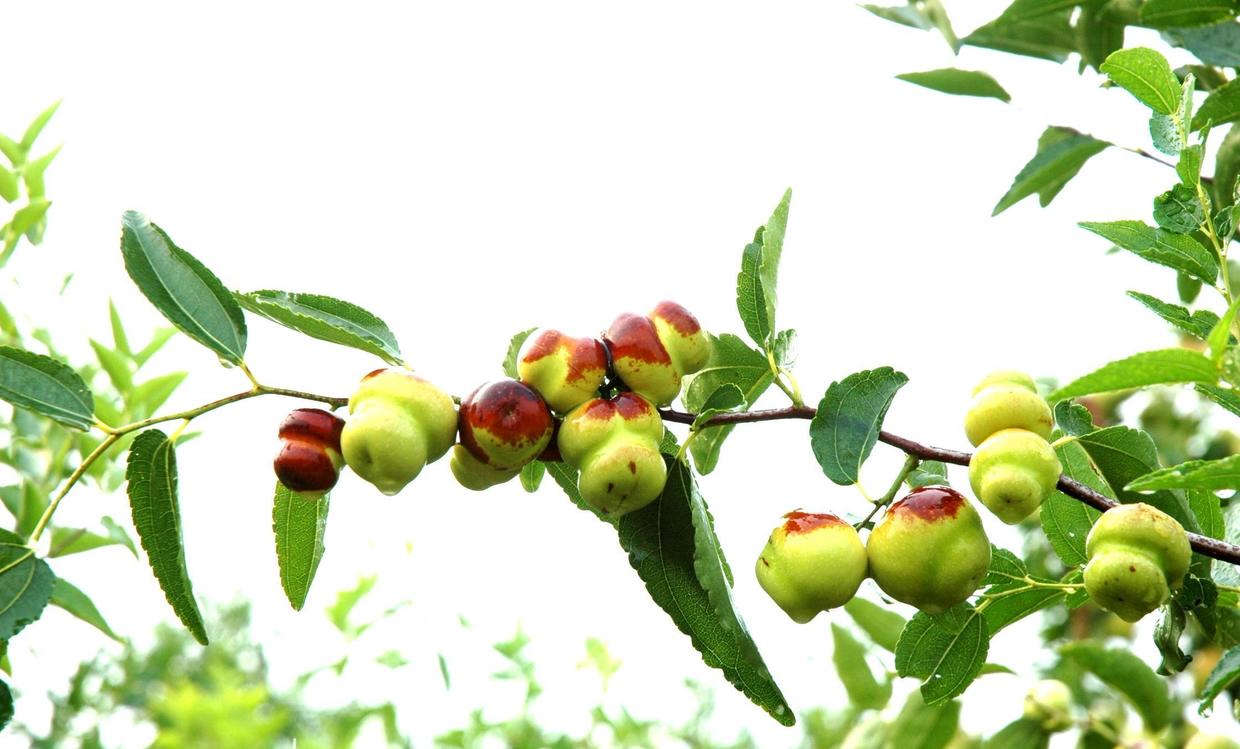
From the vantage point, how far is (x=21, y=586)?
1.57 m

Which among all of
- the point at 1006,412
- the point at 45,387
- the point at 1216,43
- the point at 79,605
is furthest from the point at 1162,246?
the point at 79,605

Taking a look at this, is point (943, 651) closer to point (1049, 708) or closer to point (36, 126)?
point (1049, 708)

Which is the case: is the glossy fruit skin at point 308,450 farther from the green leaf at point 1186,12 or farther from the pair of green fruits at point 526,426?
the green leaf at point 1186,12

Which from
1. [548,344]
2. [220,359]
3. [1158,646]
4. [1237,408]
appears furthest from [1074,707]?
[220,359]

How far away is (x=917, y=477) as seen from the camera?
167 centimetres

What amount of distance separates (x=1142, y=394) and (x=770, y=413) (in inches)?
104

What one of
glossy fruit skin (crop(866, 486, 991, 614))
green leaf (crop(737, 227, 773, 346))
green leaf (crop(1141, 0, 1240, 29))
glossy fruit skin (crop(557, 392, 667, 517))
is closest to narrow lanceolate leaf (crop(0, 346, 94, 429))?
glossy fruit skin (crop(557, 392, 667, 517))

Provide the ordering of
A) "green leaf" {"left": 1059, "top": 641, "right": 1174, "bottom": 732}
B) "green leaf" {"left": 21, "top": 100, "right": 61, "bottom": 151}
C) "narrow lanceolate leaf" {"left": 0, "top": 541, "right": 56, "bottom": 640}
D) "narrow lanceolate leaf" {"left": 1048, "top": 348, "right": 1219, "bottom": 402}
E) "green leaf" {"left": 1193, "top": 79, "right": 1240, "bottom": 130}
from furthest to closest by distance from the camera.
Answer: "green leaf" {"left": 21, "top": 100, "right": 61, "bottom": 151}
"green leaf" {"left": 1059, "top": 641, "right": 1174, "bottom": 732}
"green leaf" {"left": 1193, "top": 79, "right": 1240, "bottom": 130}
"narrow lanceolate leaf" {"left": 0, "top": 541, "right": 56, "bottom": 640}
"narrow lanceolate leaf" {"left": 1048, "top": 348, "right": 1219, "bottom": 402}

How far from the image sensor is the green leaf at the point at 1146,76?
157 centimetres

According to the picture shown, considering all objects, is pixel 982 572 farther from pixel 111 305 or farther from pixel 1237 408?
pixel 111 305

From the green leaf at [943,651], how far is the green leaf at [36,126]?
2249 millimetres

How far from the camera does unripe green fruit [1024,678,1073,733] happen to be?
7.92 ft

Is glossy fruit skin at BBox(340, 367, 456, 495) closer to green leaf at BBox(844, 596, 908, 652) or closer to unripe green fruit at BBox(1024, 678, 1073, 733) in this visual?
green leaf at BBox(844, 596, 908, 652)

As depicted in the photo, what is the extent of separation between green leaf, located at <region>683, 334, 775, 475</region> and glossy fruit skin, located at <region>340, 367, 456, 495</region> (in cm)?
39
